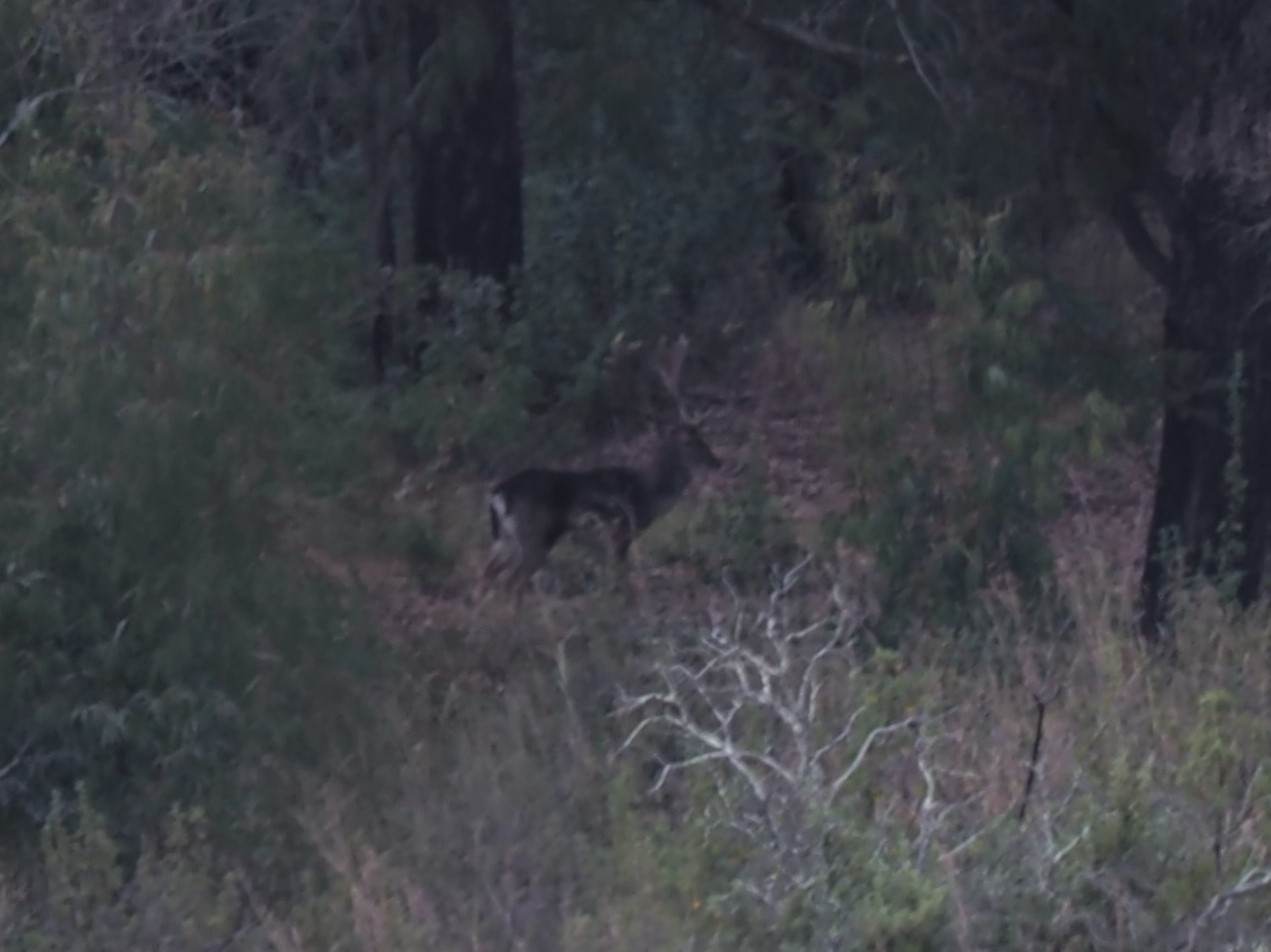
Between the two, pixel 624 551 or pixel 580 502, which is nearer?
pixel 624 551

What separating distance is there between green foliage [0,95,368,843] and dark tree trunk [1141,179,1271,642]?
3.94 m

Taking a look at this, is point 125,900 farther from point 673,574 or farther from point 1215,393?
point 673,574

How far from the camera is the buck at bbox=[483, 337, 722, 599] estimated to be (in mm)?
13141

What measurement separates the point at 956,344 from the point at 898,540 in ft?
3.36

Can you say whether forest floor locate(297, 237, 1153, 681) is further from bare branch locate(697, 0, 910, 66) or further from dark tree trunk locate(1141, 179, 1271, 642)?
bare branch locate(697, 0, 910, 66)

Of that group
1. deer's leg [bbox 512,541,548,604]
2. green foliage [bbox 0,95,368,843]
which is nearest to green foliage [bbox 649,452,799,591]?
deer's leg [bbox 512,541,548,604]

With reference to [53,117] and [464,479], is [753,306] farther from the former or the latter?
[53,117]

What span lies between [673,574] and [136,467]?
5751 mm

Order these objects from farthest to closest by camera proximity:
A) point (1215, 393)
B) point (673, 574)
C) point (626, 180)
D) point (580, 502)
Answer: point (626, 180) < point (580, 502) < point (673, 574) < point (1215, 393)

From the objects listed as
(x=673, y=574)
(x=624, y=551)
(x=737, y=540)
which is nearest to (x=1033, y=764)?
(x=737, y=540)

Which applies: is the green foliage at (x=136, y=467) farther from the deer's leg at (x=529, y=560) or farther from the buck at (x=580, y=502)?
the deer's leg at (x=529, y=560)

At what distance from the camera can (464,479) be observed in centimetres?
1483

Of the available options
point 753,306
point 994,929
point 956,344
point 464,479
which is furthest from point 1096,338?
point 753,306

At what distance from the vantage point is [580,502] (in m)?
13.6
